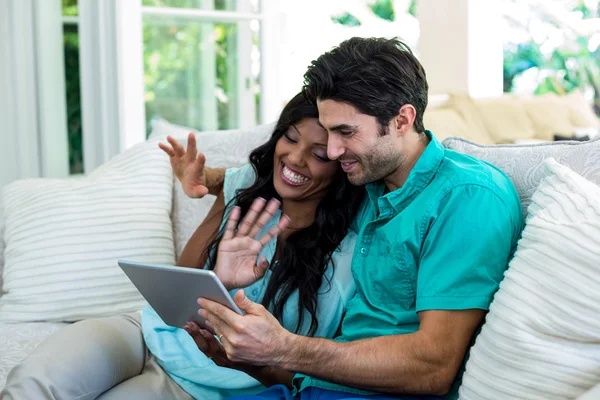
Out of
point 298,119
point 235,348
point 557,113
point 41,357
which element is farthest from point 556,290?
point 557,113

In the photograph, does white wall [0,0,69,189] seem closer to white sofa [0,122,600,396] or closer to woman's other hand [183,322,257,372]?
white sofa [0,122,600,396]

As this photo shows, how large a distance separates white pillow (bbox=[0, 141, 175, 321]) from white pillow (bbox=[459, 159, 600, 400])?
3.63 feet

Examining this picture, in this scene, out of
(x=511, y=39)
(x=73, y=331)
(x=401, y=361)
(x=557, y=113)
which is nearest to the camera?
(x=401, y=361)

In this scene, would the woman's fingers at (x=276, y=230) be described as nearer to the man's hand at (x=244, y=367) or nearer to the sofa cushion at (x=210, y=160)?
the man's hand at (x=244, y=367)

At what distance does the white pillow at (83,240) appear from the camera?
6.18ft

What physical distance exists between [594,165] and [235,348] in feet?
2.47

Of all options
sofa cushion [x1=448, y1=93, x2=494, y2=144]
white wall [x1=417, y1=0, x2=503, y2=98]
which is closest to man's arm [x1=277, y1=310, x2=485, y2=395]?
sofa cushion [x1=448, y1=93, x2=494, y2=144]

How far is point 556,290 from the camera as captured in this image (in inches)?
40.4

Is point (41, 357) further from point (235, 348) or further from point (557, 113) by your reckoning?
point (557, 113)

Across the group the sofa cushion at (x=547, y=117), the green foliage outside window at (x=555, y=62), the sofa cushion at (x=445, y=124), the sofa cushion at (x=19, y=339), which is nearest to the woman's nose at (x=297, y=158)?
the sofa cushion at (x=19, y=339)

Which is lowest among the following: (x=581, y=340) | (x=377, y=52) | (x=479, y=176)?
(x=581, y=340)

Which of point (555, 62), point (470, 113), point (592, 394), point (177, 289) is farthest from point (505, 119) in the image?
point (555, 62)

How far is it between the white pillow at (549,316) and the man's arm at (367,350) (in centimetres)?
8

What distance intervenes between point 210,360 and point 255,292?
212mm
